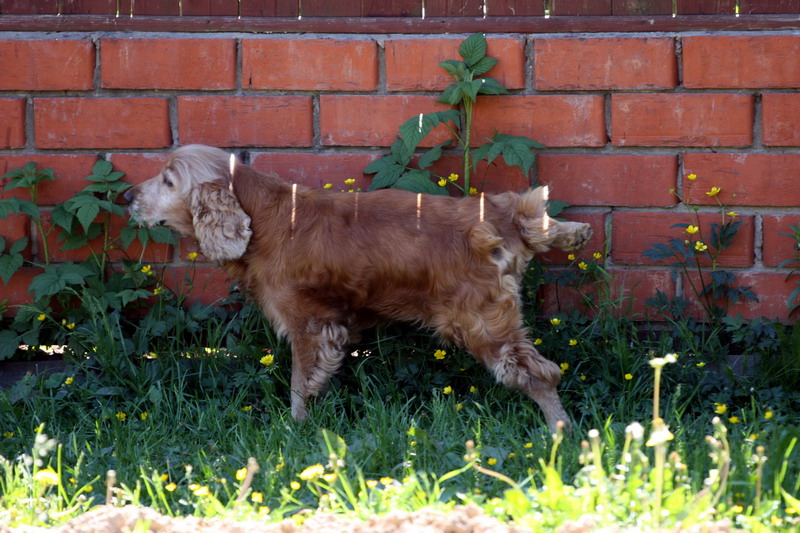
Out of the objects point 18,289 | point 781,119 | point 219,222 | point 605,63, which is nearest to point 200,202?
point 219,222

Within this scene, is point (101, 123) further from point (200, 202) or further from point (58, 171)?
point (200, 202)

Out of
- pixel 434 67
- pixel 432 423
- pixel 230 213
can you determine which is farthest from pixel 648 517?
pixel 434 67

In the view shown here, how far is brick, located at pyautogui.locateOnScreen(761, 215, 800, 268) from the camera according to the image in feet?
11.9

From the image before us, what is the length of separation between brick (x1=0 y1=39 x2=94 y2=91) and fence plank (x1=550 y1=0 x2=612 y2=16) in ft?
6.78

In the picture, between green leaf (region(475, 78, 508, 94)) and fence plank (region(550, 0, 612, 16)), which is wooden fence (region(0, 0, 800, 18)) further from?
green leaf (region(475, 78, 508, 94))

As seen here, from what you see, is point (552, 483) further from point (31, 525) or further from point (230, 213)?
point (230, 213)

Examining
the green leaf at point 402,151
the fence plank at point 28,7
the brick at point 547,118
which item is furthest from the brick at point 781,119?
the fence plank at point 28,7

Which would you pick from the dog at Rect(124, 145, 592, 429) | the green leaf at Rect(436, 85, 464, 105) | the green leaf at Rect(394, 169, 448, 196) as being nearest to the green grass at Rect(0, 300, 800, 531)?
the dog at Rect(124, 145, 592, 429)

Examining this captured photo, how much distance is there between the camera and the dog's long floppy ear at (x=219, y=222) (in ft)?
10.7

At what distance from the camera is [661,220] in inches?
145

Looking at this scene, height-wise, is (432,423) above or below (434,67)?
below

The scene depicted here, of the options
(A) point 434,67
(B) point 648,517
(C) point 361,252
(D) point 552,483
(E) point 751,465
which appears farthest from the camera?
(A) point 434,67

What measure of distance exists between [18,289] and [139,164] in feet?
2.72

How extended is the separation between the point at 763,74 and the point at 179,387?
2.77 m
